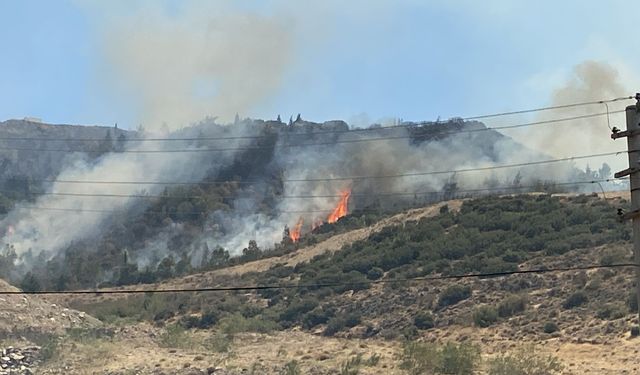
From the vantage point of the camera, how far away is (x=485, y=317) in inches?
2185

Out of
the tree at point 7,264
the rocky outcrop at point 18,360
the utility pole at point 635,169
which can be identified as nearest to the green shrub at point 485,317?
the rocky outcrop at point 18,360

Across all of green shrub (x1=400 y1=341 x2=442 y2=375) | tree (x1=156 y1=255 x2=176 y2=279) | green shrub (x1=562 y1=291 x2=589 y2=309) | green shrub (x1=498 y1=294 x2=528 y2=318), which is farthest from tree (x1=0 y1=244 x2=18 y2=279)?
green shrub (x1=400 y1=341 x2=442 y2=375)

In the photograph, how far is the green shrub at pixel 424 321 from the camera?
193 feet

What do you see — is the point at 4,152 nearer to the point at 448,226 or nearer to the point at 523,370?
the point at 448,226

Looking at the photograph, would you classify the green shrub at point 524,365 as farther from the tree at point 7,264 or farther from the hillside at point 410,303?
the tree at point 7,264

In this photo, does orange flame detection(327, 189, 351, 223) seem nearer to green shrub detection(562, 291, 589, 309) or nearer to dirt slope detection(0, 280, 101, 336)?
dirt slope detection(0, 280, 101, 336)

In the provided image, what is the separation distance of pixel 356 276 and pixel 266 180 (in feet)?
284

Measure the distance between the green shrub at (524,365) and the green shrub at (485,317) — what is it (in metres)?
9.54

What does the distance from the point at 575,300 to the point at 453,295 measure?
922 centimetres

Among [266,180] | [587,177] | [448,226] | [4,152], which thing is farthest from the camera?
[4,152]

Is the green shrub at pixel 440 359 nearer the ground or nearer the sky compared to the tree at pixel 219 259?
nearer the ground

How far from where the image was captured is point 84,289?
92.8 metres

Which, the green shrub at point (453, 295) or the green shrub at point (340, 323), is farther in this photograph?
the green shrub at point (453, 295)

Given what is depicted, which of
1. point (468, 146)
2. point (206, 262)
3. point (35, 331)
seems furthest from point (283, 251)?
point (468, 146)
